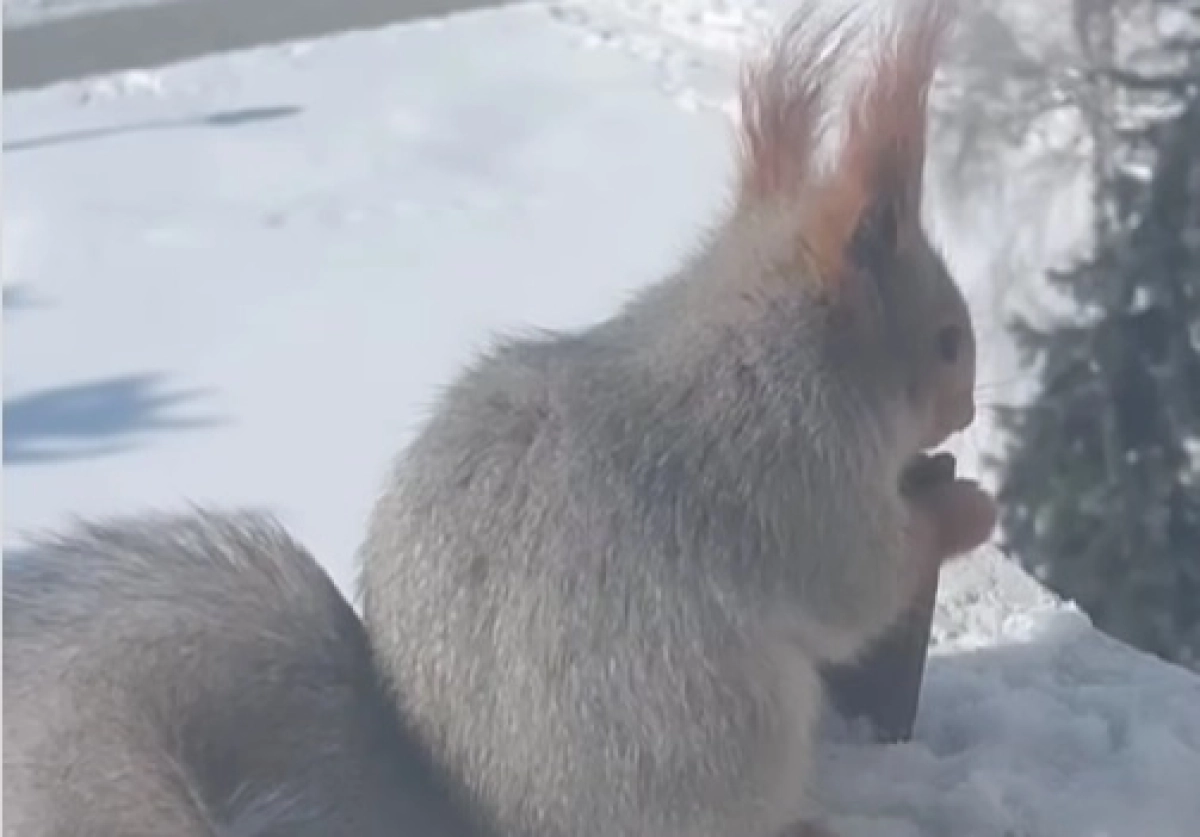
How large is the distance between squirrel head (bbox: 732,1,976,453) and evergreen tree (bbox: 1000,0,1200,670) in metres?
1.64

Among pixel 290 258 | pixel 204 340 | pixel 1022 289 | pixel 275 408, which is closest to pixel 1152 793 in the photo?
pixel 1022 289

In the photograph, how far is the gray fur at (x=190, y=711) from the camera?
1149 mm

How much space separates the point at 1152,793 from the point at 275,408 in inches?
91.2

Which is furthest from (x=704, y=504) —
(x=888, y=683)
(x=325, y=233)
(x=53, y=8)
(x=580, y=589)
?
(x=53, y=8)

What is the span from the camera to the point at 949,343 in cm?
132

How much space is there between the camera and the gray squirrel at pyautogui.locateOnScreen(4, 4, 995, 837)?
117 cm

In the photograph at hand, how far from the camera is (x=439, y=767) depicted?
1196mm

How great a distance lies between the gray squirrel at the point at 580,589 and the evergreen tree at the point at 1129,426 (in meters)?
1.69

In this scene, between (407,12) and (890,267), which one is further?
(407,12)

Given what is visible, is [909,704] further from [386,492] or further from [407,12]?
[407,12]

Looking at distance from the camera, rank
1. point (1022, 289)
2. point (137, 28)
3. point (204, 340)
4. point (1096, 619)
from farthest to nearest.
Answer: point (137, 28) < point (204, 340) < point (1022, 289) < point (1096, 619)

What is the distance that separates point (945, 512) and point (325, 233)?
302cm

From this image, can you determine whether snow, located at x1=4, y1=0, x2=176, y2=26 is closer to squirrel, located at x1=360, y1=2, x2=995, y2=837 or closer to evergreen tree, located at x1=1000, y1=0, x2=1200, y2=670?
evergreen tree, located at x1=1000, y1=0, x2=1200, y2=670

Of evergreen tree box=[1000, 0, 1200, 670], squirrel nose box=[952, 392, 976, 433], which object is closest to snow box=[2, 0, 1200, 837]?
evergreen tree box=[1000, 0, 1200, 670]
